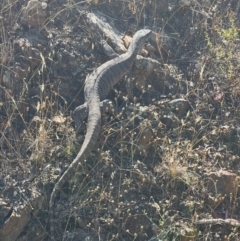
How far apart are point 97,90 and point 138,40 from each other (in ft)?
3.30

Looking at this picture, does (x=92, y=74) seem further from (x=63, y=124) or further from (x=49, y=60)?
(x=63, y=124)

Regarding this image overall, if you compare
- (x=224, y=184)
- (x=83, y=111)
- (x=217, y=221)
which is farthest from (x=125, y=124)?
(x=217, y=221)

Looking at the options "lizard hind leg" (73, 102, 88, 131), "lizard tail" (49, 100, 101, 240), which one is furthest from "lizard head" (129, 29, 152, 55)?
"lizard hind leg" (73, 102, 88, 131)

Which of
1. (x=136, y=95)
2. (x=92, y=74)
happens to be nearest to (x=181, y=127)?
(x=136, y=95)

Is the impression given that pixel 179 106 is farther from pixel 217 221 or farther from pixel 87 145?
A: pixel 217 221

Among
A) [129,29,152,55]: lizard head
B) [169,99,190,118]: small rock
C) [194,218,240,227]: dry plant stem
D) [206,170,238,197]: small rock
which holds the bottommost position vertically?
[194,218,240,227]: dry plant stem

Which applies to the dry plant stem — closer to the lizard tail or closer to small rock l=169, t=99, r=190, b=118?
the lizard tail

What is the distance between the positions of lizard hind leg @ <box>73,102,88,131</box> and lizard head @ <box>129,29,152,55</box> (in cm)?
118

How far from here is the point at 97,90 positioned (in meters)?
5.50

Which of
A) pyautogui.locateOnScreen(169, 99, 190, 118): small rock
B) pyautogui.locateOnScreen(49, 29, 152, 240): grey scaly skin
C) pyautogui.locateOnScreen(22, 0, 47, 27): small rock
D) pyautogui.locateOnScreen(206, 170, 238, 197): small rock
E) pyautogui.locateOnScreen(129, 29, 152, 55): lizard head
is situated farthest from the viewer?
pyautogui.locateOnScreen(129, 29, 152, 55): lizard head

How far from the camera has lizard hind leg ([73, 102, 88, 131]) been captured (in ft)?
16.9

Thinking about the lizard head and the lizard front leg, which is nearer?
the lizard front leg

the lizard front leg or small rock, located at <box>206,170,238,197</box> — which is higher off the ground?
the lizard front leg

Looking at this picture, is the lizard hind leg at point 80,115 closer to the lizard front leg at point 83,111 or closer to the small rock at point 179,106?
the lizard front leg at point 83,111
